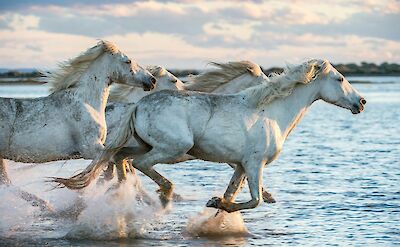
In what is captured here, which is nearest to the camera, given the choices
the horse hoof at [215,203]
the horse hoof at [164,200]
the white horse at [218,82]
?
the horse hoof at [215,203]

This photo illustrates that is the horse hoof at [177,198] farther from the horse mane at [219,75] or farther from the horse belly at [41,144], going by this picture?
the horse belly at [41,144]

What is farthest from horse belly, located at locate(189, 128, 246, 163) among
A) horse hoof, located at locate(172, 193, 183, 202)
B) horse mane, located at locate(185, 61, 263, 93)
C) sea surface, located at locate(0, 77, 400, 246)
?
horse hoof, located at locate(172, 193, 183, 202)

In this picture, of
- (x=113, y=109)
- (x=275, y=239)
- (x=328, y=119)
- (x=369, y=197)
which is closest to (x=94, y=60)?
(x=113, y=109)

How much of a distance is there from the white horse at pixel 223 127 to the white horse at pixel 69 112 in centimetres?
71

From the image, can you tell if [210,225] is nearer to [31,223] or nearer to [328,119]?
[31,223]

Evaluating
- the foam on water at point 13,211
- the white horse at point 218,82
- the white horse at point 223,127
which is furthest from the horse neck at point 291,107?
the foam on water at point 13,211

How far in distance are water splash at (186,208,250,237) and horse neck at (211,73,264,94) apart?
6.47 ft

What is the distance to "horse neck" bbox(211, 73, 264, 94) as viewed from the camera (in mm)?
11258

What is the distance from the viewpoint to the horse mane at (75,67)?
997 cm

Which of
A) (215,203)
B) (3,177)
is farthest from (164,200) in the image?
(3,177)

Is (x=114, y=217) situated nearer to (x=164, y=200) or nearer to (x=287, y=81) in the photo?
(x=164, y=200)

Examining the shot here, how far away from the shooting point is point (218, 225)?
9.67m

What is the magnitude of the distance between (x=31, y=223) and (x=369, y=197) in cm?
437

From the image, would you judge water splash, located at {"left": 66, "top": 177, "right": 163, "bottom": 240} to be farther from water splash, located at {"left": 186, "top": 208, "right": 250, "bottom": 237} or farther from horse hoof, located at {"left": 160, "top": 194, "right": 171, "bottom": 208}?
water splash, located at {"left": 186, "top": 208, "right": 250, "bottom": 237}
